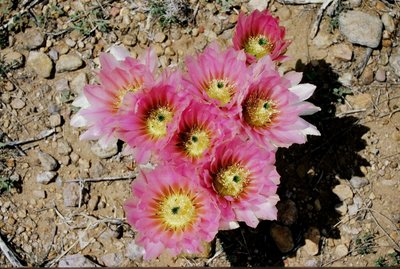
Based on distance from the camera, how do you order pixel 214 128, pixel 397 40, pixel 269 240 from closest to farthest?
1. pixel 214 128
2. pixel 269 240
3. pixel 397 40

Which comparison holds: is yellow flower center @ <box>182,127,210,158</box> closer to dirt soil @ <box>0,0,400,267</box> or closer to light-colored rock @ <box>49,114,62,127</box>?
dirt soil @ <box>0,0,400,267</box>

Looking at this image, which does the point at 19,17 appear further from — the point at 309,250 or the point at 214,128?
the point at 309,250

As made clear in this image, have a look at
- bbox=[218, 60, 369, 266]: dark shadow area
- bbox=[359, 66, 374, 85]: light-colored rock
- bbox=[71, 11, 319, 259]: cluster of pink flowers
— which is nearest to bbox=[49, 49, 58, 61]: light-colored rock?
bbox=[71, 11, 319, 259]: cluster of pink flowers

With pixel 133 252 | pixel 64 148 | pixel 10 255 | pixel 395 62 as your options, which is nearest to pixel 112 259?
pixel 133 252

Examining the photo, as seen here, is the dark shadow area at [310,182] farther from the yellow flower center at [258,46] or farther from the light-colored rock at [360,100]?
the yellow flower center at [258,46]

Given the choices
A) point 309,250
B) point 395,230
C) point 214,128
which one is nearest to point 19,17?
point 214,128

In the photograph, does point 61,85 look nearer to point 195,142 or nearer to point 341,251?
point 195,142
